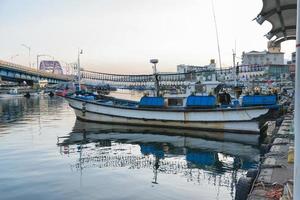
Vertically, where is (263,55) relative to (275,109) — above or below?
above

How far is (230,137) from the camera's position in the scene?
28.2 m

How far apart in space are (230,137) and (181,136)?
12.0ft

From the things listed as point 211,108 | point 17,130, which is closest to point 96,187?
point 211,108

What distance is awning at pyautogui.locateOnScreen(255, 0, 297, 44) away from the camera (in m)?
9.19

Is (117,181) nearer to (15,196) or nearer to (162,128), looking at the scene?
(15,196)

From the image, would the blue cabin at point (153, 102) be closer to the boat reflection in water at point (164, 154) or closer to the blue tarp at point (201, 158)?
the boat reflection in water at point (164, 154)

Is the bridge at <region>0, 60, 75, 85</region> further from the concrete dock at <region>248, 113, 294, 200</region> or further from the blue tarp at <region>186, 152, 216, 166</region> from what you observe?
the concrete dock at <region>248, 113, 294, 200</region>

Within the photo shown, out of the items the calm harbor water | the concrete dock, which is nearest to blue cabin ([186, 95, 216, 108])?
the calm harbor water

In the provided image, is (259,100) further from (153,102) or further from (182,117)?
(153,102)

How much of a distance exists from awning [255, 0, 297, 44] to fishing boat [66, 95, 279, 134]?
1718 cm

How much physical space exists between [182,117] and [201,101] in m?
2.24

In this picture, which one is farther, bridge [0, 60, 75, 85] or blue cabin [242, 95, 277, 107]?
bridge [0, 60, 75, 85]

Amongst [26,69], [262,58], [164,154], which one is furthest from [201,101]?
[26,69]

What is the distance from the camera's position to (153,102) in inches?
1320
